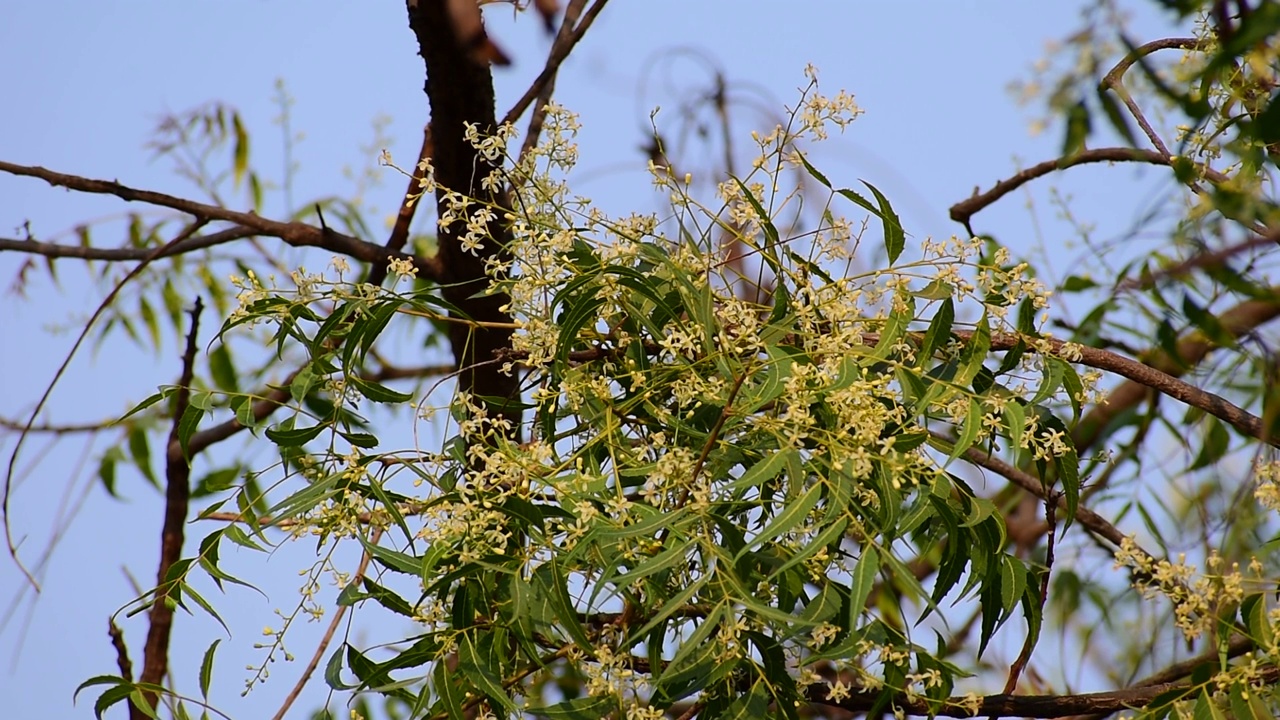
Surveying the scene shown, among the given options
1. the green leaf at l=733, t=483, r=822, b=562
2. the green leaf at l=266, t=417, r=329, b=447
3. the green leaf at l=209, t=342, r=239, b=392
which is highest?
the green leaf at l=209, t=342, r=239, b=392

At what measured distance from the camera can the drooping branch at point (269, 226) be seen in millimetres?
1740

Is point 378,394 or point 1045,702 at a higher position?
point 378,394

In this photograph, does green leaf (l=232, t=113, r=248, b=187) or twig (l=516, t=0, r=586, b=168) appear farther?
green leaf (l=232, t=113, r=248, b=187)

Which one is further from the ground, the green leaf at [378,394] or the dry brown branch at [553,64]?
the dry brown branch at [553,64]

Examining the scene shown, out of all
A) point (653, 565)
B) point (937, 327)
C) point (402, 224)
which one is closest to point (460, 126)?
point (402, 224)

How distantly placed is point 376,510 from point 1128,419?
1556mm

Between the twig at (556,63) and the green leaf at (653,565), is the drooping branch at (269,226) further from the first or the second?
the green leaf at (653,565)

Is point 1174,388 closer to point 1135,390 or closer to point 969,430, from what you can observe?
point 969,430

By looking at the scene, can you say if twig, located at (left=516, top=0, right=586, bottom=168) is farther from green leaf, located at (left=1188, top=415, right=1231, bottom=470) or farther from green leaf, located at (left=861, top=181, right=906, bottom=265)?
green leaf, located at (left=1188, top=415, right=1231, bottom=470)

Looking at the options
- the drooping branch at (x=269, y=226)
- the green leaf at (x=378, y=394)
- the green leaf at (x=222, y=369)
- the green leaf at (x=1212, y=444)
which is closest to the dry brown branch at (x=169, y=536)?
the drooping branch at (x=269, y=226)

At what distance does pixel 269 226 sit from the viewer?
1825 millimetres

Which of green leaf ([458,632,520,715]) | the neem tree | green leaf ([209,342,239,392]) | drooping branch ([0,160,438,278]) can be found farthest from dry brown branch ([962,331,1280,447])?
green leaf ([209,342,239,392])

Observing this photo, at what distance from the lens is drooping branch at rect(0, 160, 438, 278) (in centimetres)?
174

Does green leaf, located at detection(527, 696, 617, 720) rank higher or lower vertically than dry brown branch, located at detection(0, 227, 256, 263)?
lower
